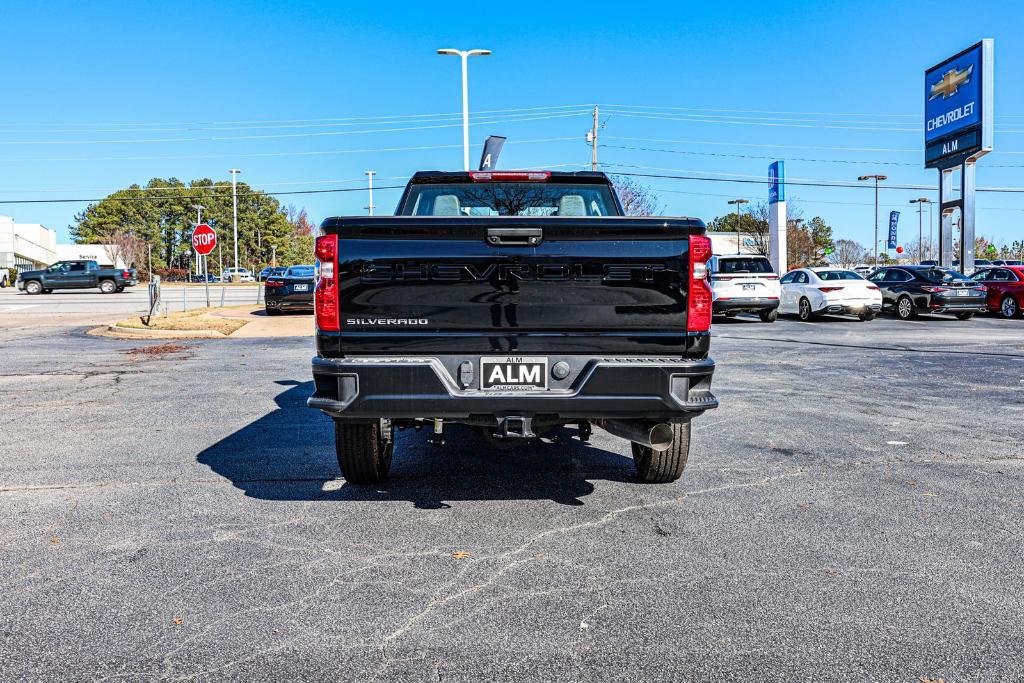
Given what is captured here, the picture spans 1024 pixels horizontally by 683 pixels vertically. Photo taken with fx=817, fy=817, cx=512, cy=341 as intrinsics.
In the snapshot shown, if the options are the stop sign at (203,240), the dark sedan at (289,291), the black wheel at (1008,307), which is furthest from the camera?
the stop sign at (203,240)

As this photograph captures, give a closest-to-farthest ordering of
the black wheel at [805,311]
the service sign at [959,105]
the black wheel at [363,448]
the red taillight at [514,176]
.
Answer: the black wheel at [363,448] → the red taillight at [514,176] → the black wheel at [805,311] → the service sign at [959,105]

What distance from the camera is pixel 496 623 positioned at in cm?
314

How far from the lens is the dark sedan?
76.2ft

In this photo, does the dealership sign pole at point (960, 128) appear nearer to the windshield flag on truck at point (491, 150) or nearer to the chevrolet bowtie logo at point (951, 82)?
the chevrolet bowtie logo at point (951, 82)

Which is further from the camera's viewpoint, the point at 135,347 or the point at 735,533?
the point at 135,347

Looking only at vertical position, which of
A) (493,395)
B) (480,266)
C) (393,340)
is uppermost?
(480,266)

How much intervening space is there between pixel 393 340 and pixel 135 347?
12.8 meters

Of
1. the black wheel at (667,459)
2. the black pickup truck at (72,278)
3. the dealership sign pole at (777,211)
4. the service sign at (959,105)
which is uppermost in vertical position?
the service sign at (959,105)

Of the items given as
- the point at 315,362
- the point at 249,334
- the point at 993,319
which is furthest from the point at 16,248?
the point at 315,362

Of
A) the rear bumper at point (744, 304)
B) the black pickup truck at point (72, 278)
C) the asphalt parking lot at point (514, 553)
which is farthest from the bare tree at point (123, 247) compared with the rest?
the asphalt parking lot at point (514, 553)

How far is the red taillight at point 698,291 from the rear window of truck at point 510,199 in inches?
68.4

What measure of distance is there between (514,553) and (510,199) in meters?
2.82

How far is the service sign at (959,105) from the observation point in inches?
1144

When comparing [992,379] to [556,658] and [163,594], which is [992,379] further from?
[163,594]
